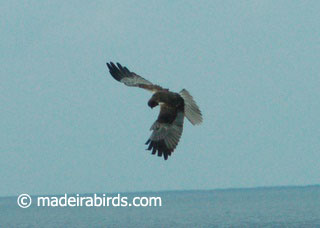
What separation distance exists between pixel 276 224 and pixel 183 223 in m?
23.1

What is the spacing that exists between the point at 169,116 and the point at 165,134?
0.51 meters

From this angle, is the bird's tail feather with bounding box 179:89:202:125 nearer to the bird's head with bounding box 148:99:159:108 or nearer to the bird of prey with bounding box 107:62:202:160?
the bird of prey with bounding box 107:62:202:160

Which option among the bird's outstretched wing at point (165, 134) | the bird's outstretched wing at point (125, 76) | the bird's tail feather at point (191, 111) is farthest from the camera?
the bird's outstretched wing at point (125, 76)

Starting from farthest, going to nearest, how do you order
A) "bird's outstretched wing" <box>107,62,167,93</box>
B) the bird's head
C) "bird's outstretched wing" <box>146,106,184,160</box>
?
"bird's outstretched wing" <box>107,62,167,93</box>
the bird's head
"bird's outstretched wing" <box>146,106,184,160</box>

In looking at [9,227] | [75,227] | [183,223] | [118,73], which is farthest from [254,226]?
[118,73]

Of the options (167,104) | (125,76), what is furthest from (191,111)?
(125,76)

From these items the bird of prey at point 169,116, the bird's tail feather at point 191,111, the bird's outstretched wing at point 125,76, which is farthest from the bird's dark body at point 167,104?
the bird's outstretched wing at point 125,76

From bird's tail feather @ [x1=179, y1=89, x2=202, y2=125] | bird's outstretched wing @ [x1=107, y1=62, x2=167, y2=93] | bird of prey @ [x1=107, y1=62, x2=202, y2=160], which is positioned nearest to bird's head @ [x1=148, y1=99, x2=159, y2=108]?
bird of prey @ [x1=107, y1=62, x2=202, y2=160]

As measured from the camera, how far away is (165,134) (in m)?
16.0

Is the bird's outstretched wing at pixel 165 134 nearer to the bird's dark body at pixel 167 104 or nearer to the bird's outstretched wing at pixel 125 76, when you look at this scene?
the bird's dark body at pixel 167 104

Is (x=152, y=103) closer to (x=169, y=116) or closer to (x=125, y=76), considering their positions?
(x=169, y=116)

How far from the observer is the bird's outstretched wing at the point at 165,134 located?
1571cm

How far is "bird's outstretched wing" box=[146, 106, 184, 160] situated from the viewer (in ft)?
51.5

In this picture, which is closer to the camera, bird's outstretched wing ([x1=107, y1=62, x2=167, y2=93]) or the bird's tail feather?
the bird's tail feather
